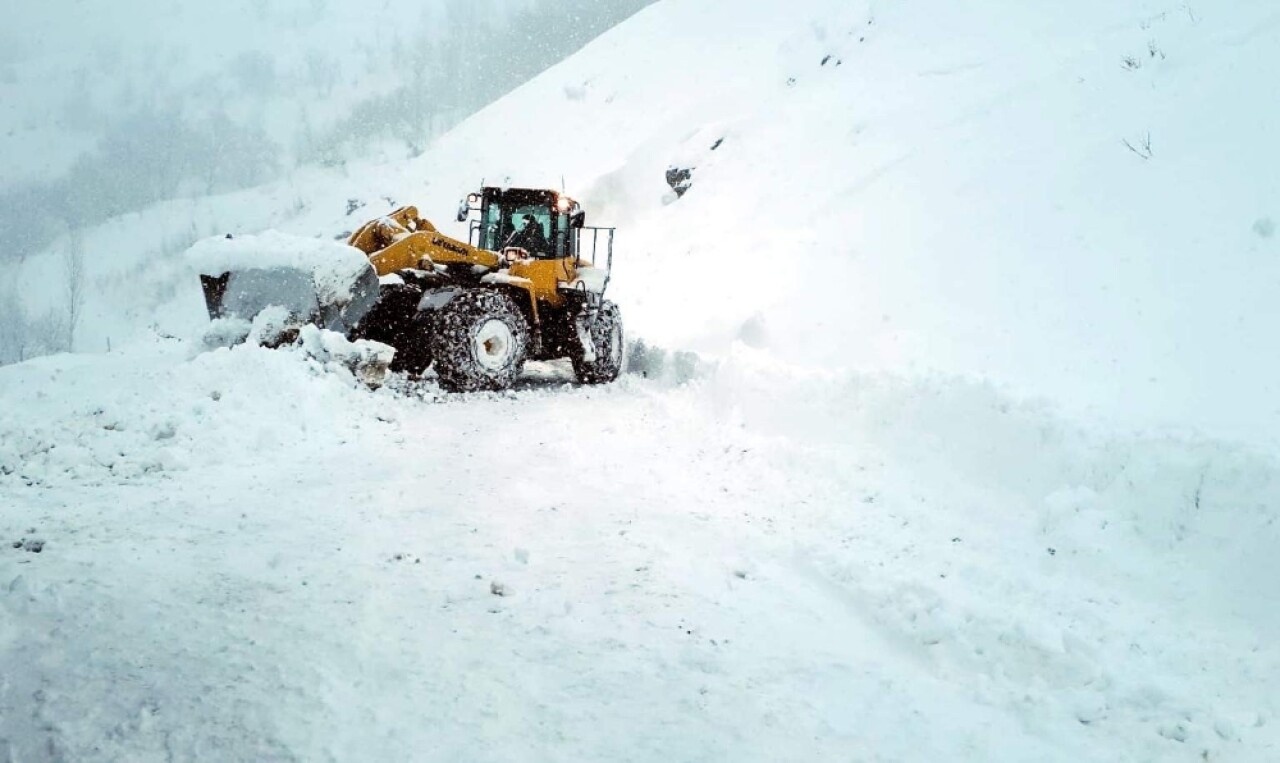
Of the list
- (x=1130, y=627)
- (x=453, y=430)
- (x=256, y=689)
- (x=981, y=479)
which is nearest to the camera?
(x=256, y=689)

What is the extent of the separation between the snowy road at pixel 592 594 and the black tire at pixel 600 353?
392 cm

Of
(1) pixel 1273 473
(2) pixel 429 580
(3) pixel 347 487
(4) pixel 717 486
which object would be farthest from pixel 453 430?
(1) pixel 1273 473

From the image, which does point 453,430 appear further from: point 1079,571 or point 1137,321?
point 1137,321

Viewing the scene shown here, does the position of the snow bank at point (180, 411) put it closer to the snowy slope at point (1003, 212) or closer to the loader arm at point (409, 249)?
the loader arm at point (409, 249)

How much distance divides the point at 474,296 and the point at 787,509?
5.03 meters

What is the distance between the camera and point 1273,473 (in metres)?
3.97

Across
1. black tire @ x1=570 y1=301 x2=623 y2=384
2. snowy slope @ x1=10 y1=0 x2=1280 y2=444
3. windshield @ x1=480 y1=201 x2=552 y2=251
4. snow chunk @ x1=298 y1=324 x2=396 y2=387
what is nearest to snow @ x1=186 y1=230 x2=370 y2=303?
snow chunk @ x1=298 y1=324 x2=396 y2=387

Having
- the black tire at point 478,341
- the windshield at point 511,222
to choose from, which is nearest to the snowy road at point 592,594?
the black tire at point 478,341

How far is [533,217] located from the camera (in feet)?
35.8

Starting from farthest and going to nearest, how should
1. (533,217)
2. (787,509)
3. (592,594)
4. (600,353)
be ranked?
1. (533,217)
2. (600,353)
3. (787,509)
4. (592,594)

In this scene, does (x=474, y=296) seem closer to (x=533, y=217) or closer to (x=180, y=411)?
(x=533, y=217)

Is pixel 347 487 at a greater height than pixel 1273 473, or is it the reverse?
pixel 1273 473

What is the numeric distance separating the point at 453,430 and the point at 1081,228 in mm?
7546

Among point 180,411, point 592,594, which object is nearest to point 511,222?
point 180,411
